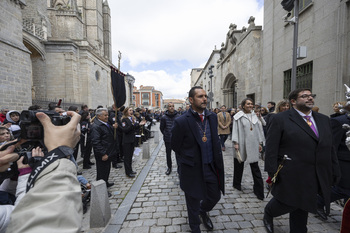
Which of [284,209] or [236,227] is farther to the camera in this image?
[236,227]

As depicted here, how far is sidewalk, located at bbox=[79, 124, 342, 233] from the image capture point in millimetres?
2709

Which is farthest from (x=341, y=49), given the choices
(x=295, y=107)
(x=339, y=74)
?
(x=295, y=107)

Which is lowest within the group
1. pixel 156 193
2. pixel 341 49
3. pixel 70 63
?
pixel 156 193

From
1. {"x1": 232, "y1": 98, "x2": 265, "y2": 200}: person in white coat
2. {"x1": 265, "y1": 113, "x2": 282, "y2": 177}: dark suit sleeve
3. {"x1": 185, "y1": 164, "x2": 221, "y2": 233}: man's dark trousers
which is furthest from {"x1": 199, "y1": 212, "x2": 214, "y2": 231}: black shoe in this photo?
{"x1": 232, "y1": 98, "x2": 265, "y2": 200}: person in white coat

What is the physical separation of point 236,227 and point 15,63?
591 inches

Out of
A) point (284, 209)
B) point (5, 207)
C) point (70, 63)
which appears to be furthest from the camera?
point (70, 63)

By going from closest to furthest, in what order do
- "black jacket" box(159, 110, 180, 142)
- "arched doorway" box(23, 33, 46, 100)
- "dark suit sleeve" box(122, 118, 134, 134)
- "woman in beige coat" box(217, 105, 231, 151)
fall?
"dark suit sleeve" box(122, 118, 134, 134) → "black jacket" box(159, 110, 180, 142) → "woman in beige coat" box(217, 105, 231, 151) → "arched doorway" box(23, 33, 46, 100)

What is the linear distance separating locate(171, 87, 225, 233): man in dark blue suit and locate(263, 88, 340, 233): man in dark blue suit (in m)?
0.77

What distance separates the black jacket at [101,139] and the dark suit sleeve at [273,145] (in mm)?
3193

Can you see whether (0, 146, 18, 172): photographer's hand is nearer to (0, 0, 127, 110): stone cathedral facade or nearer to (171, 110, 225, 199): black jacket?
(171, 110, 225, 199): black jacket

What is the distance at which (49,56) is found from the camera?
19547mm

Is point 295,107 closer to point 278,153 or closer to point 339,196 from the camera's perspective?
point 278,153

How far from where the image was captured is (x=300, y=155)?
2164 millimetres

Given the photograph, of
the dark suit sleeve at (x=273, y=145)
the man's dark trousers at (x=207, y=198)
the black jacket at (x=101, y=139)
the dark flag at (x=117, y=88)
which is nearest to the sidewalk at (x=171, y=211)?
the man's dark trousers at (x=207, y=198)
